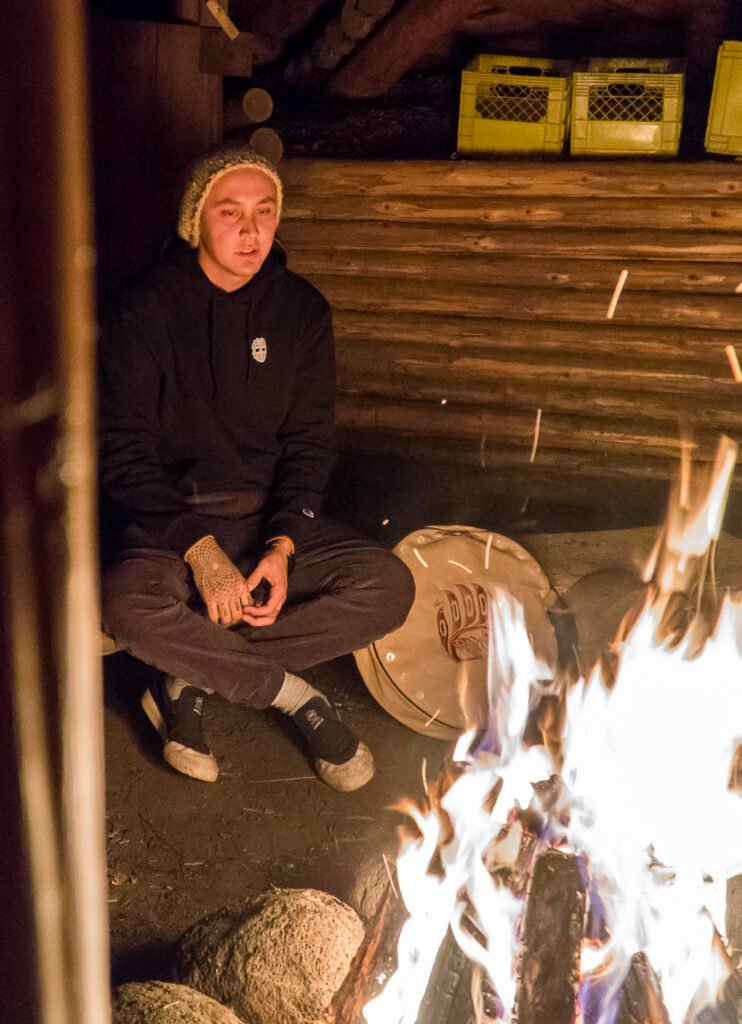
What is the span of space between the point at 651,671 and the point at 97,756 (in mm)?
2525

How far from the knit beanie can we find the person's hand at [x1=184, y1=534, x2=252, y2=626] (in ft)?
3.65

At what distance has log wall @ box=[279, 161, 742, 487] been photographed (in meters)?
4.40

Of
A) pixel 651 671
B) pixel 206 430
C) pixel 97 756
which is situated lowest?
pixel 651 671

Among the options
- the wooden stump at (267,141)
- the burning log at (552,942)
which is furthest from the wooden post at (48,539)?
Answer: the wooden stump at (267,141)

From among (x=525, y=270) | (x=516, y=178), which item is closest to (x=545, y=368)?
(x=525, y=270)

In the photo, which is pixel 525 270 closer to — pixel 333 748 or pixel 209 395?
pixel 209 395

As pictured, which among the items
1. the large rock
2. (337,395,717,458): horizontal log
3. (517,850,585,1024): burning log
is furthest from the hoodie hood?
(517,850,585,1024): burning log

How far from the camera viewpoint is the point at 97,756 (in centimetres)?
93

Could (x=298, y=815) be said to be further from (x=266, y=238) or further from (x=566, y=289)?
(x=566, y=289)

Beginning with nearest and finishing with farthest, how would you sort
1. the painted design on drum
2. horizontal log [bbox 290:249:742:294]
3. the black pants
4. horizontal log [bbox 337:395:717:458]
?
the black pants
the painted design on drum
horizontal log [bbox 290:249:742:294]
horizontal log [bbox 337:395:717:458]

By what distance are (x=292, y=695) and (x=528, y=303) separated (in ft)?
8.02

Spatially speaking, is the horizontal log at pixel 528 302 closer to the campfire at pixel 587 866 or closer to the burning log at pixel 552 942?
the campfire at pixel 587 866

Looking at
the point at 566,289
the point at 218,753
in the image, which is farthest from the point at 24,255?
the point at 566,289

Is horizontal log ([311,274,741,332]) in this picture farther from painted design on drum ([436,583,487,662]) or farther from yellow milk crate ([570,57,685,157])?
painted design on drum ([436,583,487,662])
